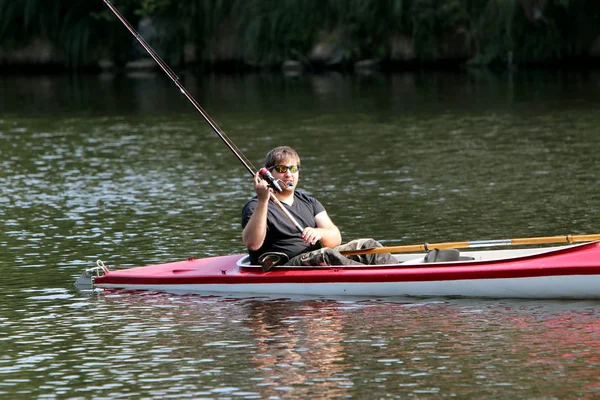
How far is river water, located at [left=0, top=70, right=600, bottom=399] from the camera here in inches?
327

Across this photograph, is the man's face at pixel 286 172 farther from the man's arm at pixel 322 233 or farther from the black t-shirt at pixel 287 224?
the man's arm at pixel 322 233

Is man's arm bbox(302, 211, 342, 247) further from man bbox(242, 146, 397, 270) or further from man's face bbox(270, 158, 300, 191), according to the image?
man's face bbox(270, 158, 300, 191)

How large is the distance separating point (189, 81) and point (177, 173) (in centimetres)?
2485

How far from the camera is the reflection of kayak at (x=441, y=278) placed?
396 inches

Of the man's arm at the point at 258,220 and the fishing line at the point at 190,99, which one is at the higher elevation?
the fishing line at the point at 190,99

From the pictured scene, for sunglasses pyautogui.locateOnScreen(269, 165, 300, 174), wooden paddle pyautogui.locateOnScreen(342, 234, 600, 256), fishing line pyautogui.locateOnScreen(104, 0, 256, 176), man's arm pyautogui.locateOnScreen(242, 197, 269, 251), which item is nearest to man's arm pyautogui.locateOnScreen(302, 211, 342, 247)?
wooden paddle pyautogui.locateOnScreen(342, 234, 600, 256)

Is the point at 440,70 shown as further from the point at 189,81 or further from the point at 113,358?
the point at 113,358

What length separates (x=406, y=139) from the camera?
23625mm

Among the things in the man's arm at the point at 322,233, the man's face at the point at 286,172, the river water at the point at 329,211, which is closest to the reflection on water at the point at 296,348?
the river water at the point at 329,211

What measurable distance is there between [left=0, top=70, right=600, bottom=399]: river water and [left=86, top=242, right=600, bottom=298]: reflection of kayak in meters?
0.13

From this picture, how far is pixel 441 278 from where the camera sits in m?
10.3

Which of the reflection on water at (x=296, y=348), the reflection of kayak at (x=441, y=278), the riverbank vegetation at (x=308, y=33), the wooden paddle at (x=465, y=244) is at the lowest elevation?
the reflection on water at (x=296, y=348)

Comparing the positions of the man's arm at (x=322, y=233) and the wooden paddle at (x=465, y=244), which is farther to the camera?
the wooden paddle at (x=465, y=244)

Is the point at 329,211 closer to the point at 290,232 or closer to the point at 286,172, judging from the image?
the point at 290,232
